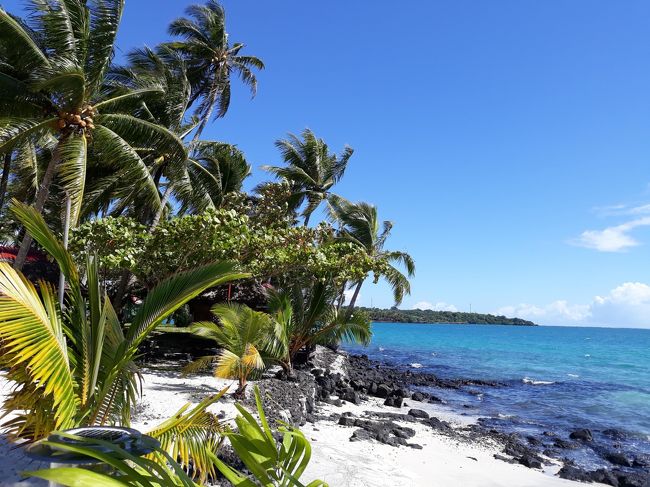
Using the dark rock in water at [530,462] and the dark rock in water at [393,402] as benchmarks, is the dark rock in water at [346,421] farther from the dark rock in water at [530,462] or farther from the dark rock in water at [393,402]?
the dark rock in water at [393,402]

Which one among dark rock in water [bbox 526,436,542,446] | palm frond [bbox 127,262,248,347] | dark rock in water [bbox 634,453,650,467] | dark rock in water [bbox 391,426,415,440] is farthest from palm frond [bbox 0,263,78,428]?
dark rock in water [bbox 634,453,650,467]

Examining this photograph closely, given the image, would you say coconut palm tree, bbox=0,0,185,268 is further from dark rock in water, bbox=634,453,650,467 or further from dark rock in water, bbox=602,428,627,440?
dark rock in water, bbox=602,428,627,440

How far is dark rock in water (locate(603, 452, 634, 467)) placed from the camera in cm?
1062

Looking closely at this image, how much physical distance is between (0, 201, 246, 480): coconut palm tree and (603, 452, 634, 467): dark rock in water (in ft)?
35.7

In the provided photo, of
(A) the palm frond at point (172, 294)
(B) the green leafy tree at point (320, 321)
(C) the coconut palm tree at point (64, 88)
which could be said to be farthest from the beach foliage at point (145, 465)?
(B) the green leafy tree at point (320, 321)

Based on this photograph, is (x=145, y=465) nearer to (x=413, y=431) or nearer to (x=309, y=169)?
(x=413, y=431)

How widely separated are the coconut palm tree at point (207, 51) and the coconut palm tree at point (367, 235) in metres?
8.82

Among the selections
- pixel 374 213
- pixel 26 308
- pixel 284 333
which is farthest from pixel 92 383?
pixel 374 213

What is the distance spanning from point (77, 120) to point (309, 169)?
15.1 metres

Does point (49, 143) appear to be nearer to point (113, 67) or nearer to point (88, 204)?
point (88, 204)

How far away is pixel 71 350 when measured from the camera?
424 centimetres

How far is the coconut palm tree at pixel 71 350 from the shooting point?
3.09 meters

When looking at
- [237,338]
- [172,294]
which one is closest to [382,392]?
[237,338]

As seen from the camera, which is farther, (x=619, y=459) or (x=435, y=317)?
(x=435, y=317)
